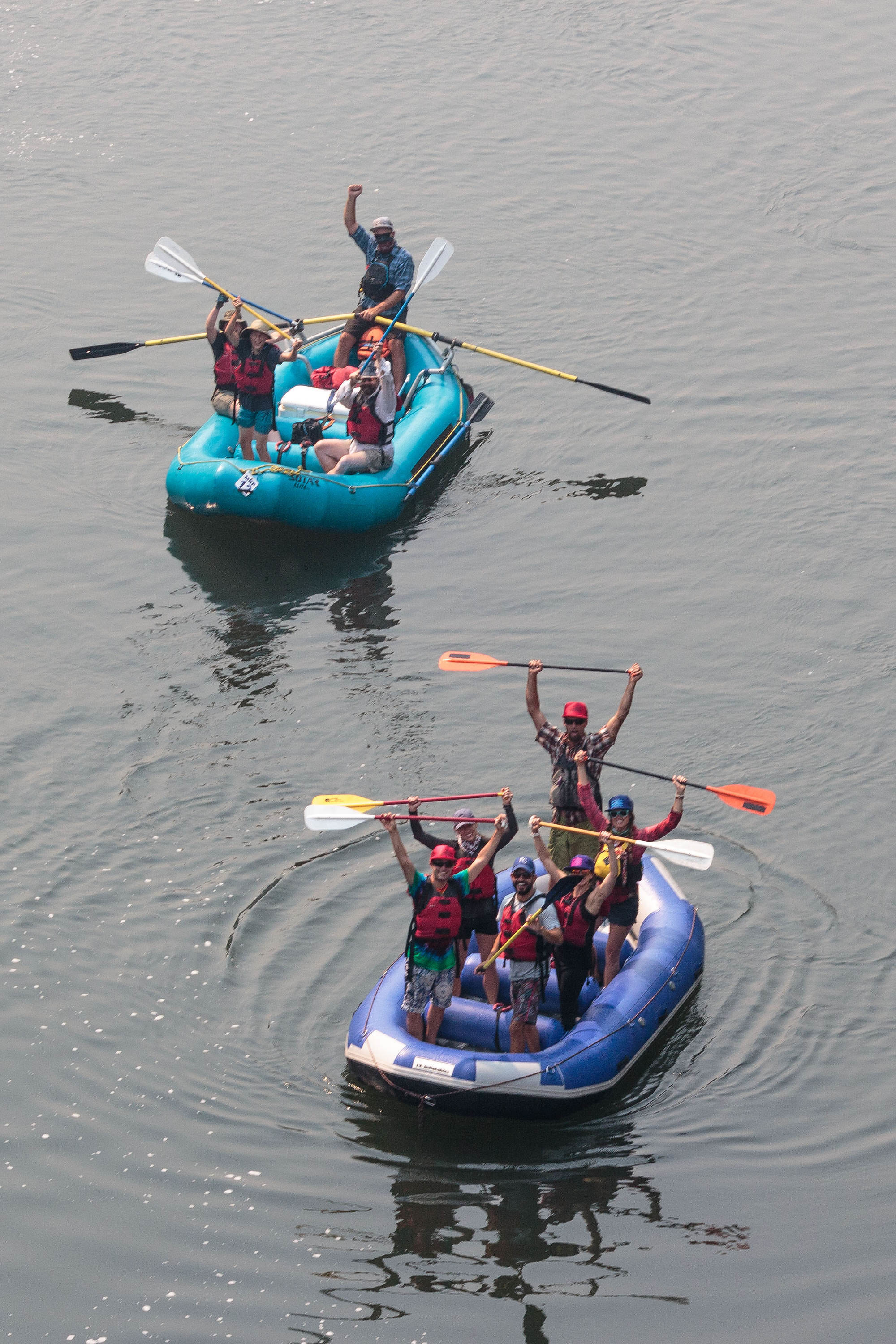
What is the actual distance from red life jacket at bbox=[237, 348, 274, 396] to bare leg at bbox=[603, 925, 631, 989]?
6.81 meters

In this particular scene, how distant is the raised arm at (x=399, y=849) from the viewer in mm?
8891

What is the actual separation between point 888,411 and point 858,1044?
930 cm

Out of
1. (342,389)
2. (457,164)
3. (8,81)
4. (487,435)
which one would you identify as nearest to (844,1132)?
(342,389)

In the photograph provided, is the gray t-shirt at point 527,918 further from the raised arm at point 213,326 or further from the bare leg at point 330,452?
the raised arm at point 213,326

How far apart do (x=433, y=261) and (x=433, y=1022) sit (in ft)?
31.9

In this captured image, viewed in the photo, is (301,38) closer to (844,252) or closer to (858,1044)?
(844,252)

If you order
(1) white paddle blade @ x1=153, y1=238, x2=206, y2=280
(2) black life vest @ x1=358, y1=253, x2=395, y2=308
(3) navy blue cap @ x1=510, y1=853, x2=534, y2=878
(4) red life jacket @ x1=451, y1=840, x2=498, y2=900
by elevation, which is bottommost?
(4) red life jacket @ x1=451, y1=840, x2=498, y2=900

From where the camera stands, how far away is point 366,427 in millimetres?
14555

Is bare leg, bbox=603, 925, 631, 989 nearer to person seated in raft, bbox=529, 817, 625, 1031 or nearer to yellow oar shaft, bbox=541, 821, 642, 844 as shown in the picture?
person seated in raft, bbox=529, 817, 625, 1031

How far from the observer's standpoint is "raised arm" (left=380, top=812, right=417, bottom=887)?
8891mm

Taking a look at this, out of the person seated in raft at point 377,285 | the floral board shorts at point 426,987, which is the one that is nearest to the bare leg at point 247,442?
the person seated in raft at point 377,285

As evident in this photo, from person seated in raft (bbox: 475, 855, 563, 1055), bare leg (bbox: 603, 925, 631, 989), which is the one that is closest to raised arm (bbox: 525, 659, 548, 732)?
person seated in raft (bbox: 475, 855, 563, 1055)

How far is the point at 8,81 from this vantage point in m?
24.5

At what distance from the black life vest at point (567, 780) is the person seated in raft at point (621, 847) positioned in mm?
41
